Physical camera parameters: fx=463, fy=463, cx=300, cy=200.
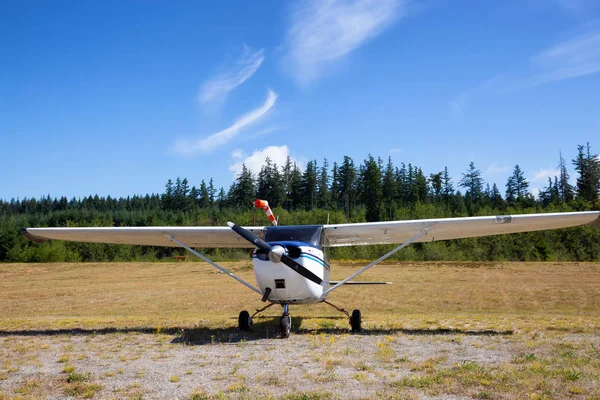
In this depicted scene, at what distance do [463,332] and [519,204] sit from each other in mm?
77551

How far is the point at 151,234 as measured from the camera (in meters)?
12.6

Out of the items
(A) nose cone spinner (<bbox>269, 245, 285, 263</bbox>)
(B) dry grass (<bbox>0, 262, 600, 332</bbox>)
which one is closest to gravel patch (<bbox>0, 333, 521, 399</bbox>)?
(A) nose cone spinner (<bbox>269, 245, 285, 263</bbox>)

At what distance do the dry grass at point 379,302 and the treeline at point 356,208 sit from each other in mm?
18975

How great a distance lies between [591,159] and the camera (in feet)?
263

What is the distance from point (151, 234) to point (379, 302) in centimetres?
1049

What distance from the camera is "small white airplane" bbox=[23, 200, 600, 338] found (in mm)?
9453

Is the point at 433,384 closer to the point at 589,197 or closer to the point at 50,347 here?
the point at 50,347

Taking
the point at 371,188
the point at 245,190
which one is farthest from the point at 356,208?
the point at 245,190

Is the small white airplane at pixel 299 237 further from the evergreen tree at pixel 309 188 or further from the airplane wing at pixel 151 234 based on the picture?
the evergreen tree at pixel 309 188

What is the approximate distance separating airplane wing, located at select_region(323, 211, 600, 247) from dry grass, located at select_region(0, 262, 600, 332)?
2306 mm

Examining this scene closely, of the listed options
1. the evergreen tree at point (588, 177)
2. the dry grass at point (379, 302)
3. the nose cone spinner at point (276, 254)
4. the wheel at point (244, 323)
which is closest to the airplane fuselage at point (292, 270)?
the nose cone spinner at point (276, 254)

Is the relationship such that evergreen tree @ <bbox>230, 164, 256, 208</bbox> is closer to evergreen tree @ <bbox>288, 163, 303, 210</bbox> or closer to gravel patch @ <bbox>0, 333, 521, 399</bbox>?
evergreen tree @ <bbox>288, 163, 303, 210</bbox>

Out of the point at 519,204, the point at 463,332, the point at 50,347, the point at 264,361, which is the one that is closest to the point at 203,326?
the point at 50,347

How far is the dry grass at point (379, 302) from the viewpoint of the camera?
12.6 m
